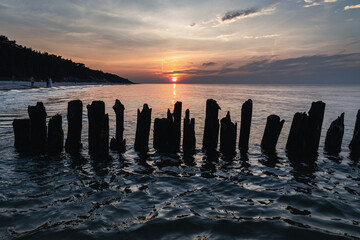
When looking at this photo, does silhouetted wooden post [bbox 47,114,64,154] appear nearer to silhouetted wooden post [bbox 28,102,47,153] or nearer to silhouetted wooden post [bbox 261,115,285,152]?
silhouetted wooden post [bbox 28,102,47,153]

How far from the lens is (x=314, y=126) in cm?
927

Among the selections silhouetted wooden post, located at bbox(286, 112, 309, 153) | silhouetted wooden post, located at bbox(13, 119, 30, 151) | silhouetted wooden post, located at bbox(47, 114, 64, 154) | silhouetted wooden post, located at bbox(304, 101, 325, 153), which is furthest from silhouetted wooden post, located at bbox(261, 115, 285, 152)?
silhouetted wooden post, located at bbox(13, 119, 30, 151)

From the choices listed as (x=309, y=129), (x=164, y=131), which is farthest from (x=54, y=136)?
(x=309, y=129)

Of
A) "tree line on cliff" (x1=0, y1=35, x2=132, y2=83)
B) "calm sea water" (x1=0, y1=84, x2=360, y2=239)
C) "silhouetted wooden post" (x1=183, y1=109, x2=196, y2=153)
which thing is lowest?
"calm sea water" (x1=0, y1=84, x2=360, y2=239)

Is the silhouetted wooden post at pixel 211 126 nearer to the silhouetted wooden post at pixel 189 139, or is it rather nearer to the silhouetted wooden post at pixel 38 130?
the silhouetted wooden post at pixel 189 139

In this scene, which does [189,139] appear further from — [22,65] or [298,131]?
[22,65]

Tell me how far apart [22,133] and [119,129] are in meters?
3.52

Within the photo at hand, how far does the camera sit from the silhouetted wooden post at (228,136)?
9.39 meters

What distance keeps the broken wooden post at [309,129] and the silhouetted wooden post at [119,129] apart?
7137mm

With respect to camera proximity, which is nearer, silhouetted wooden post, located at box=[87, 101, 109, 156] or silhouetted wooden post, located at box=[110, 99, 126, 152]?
silhouetted wooden post, located at box=[87, 101, 109, 156]

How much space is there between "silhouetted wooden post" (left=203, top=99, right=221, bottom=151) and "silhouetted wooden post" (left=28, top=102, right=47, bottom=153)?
20.3 feet

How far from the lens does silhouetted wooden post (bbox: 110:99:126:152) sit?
342 inches

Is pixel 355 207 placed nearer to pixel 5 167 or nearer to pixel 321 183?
pixel 321 183

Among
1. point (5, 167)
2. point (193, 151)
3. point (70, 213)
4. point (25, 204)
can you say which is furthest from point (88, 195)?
point (193, 151)
